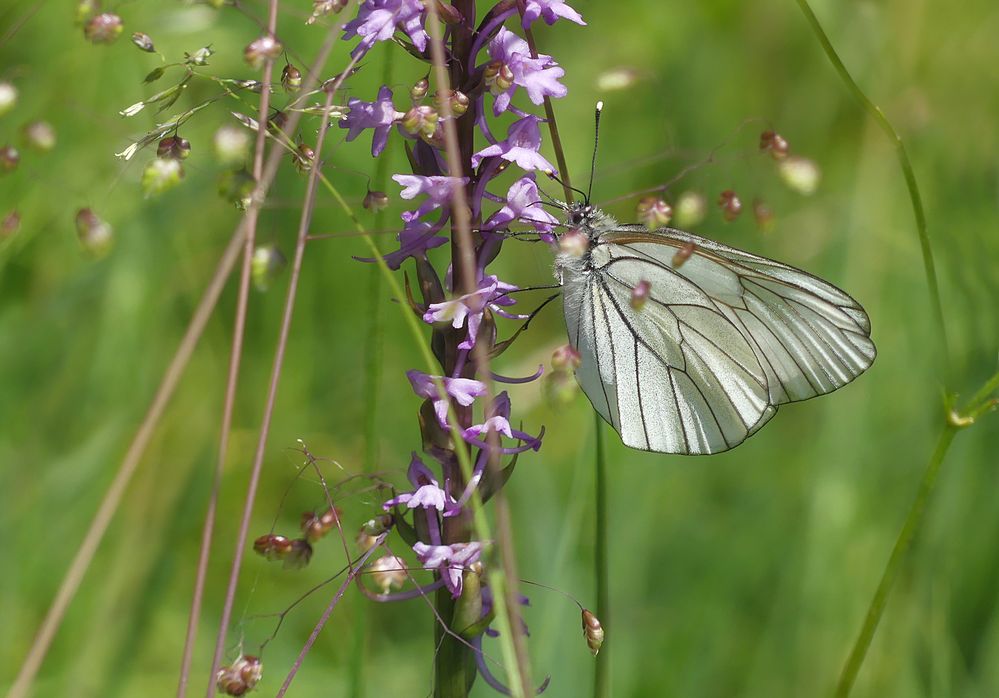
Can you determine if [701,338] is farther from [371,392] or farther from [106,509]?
[106,509]

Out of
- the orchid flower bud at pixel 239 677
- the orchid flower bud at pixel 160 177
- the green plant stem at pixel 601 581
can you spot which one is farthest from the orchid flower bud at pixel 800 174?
the orchid flower bud at pixel 239 677

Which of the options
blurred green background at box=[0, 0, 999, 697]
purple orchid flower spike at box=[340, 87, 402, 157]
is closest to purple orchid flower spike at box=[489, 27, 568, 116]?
purple orchid flower spike at box=[340, 87, 402, 157]

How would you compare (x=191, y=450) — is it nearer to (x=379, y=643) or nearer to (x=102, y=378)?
(x=102, y=378)

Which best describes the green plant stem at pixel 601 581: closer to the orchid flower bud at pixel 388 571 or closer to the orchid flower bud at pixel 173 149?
the orchid flower bud at pixel 388 571

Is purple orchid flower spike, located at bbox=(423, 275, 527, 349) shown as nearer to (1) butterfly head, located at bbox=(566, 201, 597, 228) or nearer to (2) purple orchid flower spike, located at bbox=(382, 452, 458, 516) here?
(2) purple orchid flower spike, located at bbox=(382, 452, 458, 516)

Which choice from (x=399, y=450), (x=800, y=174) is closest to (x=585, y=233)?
(x=800, y=174)

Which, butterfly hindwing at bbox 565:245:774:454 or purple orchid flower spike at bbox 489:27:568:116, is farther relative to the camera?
butterfly hindwing at bbox 565:245:774:454
